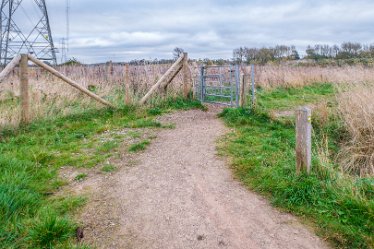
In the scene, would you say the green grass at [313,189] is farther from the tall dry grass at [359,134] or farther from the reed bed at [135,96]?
the reed bed at [135,96]

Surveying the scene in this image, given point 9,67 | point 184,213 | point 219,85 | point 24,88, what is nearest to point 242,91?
point 219,85

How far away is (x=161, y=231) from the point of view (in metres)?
3.57

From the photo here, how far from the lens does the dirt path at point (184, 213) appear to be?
3.39 m

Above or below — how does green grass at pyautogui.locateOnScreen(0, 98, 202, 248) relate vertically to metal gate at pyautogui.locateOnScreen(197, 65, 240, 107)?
below

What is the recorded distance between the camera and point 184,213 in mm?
3938

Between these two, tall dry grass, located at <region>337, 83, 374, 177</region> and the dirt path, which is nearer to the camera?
the dirt path

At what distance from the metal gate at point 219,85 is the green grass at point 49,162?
145cm

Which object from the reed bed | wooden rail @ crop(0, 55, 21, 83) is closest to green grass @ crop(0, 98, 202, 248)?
the reed bed

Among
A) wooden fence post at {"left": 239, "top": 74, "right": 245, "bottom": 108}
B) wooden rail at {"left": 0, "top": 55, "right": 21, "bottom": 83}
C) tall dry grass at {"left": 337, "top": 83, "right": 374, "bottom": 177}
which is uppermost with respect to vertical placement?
wooden rail at {"left": 0, "top": 55, "right": 21, "bottom": 83}

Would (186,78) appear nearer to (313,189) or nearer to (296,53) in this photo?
(313,189)

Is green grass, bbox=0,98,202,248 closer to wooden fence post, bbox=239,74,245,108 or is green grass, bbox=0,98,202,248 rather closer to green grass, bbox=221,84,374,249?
wooden fence post, bbox=239,74,245,108

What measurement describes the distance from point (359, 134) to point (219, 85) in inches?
217

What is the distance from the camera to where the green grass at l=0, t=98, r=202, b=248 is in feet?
11.1

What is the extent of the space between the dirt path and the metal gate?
15.8 ft
